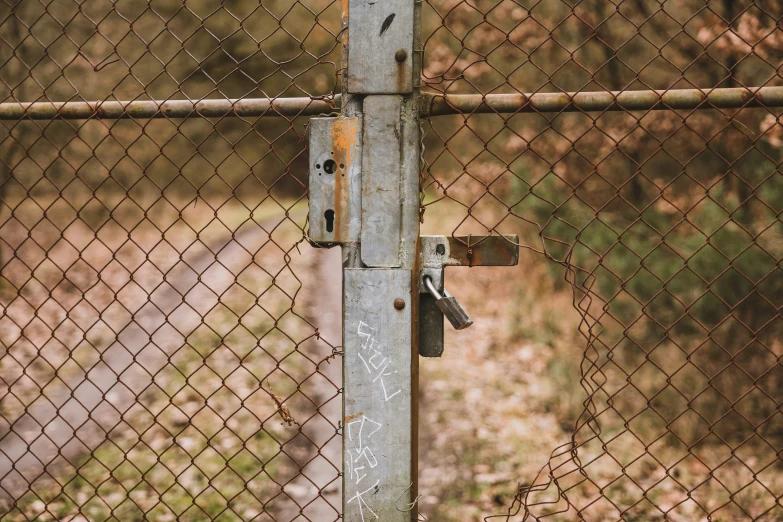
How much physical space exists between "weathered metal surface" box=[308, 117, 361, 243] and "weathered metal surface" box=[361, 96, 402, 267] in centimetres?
3

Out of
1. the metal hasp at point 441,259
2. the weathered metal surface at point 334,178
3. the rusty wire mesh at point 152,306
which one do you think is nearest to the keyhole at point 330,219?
the weathered metal surface at point 334,178

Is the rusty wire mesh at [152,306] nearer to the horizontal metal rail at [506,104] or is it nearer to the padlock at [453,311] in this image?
the horizontal metal rail at [506,104]

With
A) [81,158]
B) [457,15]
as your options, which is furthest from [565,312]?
[81,158]

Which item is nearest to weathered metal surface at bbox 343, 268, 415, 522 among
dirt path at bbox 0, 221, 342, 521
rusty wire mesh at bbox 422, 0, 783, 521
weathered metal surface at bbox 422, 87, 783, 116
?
dirt path at bbox 0, 221, 342, 521

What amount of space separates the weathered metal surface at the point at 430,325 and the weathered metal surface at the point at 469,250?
10cm

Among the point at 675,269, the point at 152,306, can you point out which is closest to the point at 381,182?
the point at 675,269

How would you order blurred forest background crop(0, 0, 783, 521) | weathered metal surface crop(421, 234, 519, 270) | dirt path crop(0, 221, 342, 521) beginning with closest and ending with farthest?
weathered metal surface crop(421, 234, 519, 270) → blurred forest background crop(0, 0, 783, 521) → dirt path crop(0, 221, 342, 521)

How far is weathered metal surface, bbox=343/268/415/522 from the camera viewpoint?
5.11 ft

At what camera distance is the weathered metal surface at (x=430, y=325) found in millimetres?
1608

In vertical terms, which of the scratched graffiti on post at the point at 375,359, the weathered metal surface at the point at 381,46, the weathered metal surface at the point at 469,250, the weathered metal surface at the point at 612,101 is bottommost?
the scratched graffiti on post at the point at 375,359

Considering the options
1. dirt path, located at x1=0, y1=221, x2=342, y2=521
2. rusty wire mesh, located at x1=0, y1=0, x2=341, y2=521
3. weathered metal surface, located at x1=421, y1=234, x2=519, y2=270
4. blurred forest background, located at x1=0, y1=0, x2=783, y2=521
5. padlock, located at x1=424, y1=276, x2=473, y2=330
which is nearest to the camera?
padlock, located at x1=424, y1=276, x2=473, y2=330

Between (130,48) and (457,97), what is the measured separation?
436 inches

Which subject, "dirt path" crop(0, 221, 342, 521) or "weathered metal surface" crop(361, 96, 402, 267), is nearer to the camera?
"weathered metal surface" crop(361, 96, 402, 267)

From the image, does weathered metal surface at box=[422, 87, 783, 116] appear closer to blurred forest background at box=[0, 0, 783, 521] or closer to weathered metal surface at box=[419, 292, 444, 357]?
blurred forest background at box=[0, 0, 783, 521]
